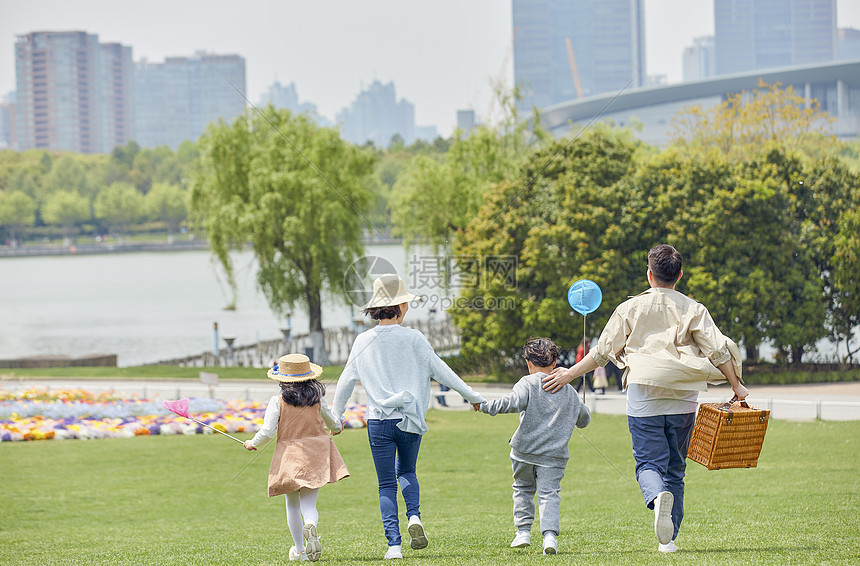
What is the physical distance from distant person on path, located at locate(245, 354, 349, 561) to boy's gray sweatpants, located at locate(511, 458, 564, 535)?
3.40 ft

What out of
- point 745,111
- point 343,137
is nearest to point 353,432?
point 343,137

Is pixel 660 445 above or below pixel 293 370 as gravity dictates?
below

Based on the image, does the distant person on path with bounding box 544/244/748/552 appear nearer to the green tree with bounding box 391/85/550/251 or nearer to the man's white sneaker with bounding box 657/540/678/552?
the man's white sneaker with bounding box 657/540/678/552

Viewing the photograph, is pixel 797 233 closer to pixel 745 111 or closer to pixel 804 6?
pixel 745 111

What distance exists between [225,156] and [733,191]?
1417 centimetres

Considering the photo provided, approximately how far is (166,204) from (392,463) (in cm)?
8968

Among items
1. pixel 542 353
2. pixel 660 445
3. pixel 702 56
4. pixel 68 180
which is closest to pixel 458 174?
pixel 542 353

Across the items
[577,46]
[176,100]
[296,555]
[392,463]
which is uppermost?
[176,100]

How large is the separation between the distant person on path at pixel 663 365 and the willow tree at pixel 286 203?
814 inches

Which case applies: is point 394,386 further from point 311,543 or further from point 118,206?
point 118,206

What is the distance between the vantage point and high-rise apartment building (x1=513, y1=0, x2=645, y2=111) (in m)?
53.8

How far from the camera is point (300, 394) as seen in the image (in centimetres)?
516

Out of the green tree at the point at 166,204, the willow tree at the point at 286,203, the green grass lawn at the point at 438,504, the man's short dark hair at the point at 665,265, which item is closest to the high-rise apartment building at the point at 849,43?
the green tree at the point at 166,204

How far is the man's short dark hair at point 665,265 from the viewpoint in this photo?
190 inches
